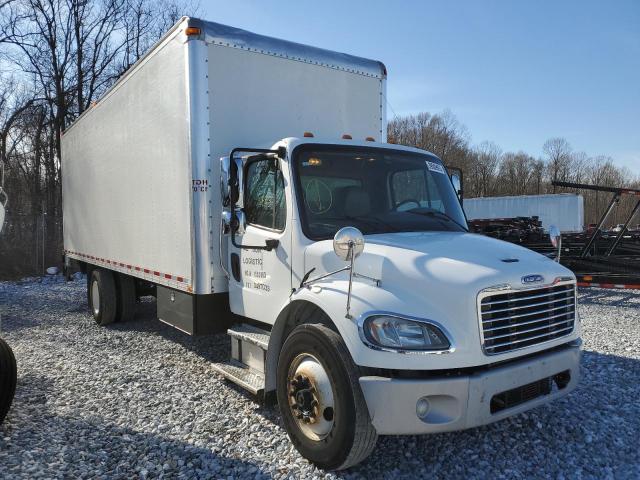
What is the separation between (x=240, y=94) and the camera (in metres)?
5.16

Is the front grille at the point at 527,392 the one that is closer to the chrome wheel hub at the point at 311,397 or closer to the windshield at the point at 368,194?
the chrome wheel hub at the point at 311,397

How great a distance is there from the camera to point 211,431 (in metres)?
4.18

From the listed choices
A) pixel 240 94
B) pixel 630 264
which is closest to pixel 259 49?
pixel 240 94

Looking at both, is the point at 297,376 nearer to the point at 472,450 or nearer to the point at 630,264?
the point at 472,450

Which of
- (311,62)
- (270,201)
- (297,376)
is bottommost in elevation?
(297,376)

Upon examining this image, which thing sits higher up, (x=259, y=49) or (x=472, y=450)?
(x=259, y=49)

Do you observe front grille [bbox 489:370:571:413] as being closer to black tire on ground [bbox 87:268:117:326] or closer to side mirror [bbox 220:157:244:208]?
side mirror [bbox 220:157:244:208]

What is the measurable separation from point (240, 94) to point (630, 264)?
33.5 ft

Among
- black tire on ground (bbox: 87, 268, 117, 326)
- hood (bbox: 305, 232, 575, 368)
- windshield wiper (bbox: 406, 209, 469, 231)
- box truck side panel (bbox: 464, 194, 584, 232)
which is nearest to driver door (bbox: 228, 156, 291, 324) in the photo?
hood (bbox: 305, 232, 575, 368)

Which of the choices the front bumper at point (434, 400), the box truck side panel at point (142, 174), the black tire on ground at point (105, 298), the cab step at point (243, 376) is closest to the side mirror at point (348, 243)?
the front bumper at point (434, 400)

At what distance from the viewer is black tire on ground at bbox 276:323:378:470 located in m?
3.17

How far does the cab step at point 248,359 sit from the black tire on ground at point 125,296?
3.85 m

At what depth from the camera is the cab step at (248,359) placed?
428 cm

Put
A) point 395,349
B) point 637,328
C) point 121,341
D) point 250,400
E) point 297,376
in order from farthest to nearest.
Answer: point 637,328 < point 121,341 < point 250,400 < point 297,376 < point 395,349
